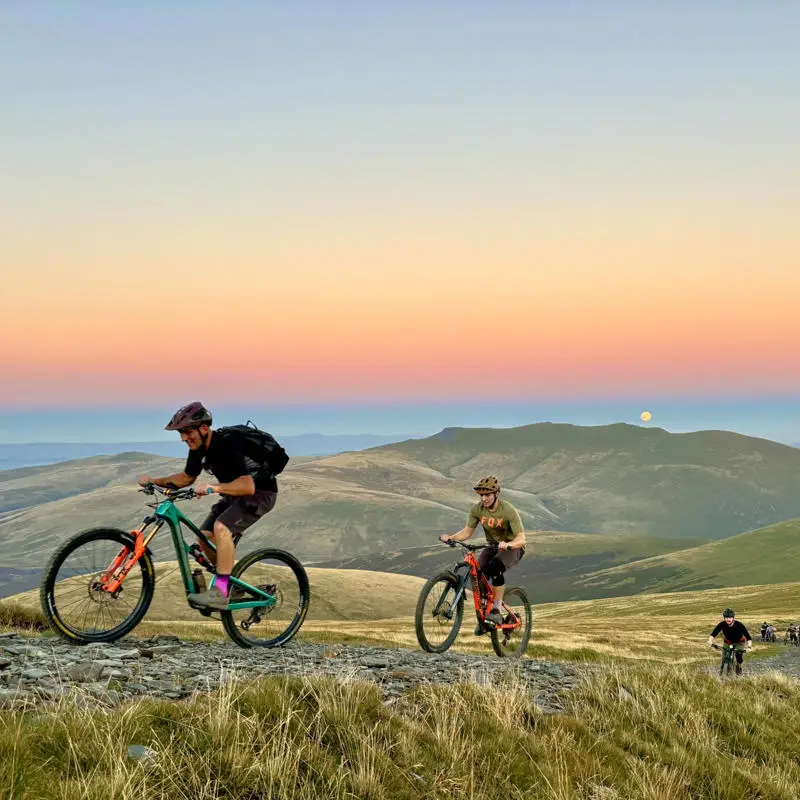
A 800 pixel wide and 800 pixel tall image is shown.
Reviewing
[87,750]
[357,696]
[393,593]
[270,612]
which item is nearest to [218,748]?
[87,750]

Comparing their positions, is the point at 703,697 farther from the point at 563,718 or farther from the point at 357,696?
the point at 357,696

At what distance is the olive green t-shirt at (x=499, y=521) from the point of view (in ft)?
49.6

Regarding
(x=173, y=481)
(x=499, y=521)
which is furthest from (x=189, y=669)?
(x=499, y=521)

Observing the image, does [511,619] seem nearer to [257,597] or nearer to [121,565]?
[257,597]

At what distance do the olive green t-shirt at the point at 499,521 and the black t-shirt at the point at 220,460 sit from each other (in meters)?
6.20

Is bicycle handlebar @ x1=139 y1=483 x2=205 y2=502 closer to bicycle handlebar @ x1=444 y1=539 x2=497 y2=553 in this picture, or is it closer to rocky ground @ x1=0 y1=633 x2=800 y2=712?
rocky ground @ x1=0 y1=633 x2=800 y2=712

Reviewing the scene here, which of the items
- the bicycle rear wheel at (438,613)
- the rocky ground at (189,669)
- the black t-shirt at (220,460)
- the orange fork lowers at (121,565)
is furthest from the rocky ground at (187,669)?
the black t-shirt at (220,460)

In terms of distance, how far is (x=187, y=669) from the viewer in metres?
8.48

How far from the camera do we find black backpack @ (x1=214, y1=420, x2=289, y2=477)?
414 inches

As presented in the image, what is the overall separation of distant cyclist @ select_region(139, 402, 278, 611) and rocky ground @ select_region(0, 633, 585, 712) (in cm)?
111

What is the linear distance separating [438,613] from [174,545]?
21.5 feet

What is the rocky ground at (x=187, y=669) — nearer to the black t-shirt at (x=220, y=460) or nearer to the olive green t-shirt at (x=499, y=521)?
the black t-shirt at (x=220, y=460)

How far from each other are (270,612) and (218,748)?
Answer: 5.78 metres

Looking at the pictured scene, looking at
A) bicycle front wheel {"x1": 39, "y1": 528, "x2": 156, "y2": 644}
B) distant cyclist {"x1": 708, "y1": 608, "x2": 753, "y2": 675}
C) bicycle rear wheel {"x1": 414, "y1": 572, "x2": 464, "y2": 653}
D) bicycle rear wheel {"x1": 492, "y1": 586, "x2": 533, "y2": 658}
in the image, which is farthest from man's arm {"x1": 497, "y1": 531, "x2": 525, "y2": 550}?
distant cyclist {"x1": 708, "y1": 608, "x2": 753, "y2": 675}
